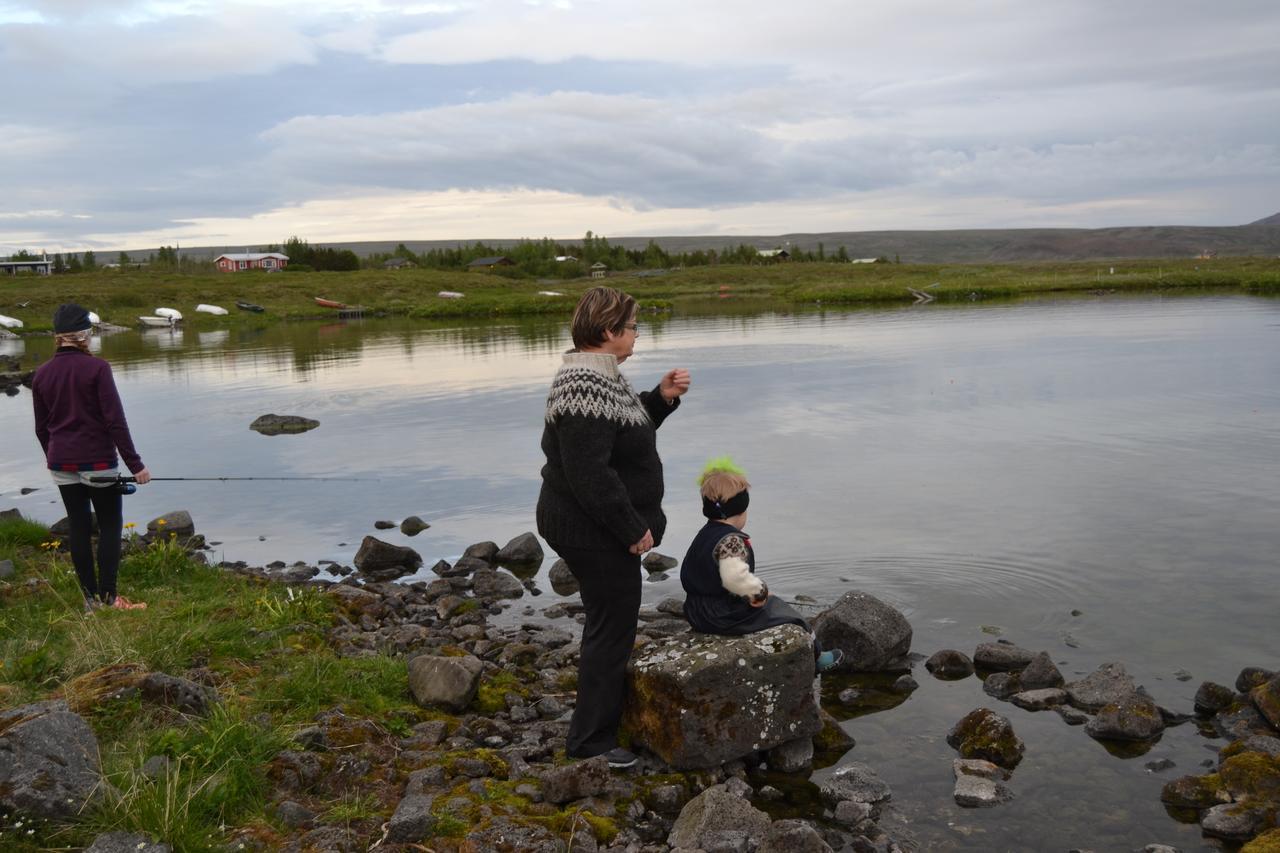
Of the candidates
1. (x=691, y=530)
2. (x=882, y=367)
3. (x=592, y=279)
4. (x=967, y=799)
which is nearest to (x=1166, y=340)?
(x=882, y=367)

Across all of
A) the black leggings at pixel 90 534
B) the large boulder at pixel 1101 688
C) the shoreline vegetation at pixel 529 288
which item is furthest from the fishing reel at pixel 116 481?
the shoreline vegetation at pixel 529 288

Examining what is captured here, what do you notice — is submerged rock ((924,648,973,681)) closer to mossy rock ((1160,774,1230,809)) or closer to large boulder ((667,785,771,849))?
mossy rock ((1160,774,1230,809))

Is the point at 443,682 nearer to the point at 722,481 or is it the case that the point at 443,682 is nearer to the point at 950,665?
the point at 722,481

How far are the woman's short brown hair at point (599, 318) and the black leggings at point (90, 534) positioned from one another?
5.00 meters

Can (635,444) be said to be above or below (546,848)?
above

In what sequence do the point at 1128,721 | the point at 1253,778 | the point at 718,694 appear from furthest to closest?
the point at 1128,721, the point at 718,694, the point at 1253,778

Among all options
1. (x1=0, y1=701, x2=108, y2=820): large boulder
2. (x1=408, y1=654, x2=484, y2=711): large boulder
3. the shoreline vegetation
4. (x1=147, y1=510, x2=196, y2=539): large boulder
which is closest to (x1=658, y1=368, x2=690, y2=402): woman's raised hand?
(x1=408, y1=654, x2=484, y2=711): large boulder

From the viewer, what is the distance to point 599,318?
5.75 m

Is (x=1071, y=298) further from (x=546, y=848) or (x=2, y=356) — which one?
(x=546, y=848)

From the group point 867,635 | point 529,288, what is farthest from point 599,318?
point 529,288

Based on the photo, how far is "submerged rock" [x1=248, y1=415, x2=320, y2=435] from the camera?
23.7m

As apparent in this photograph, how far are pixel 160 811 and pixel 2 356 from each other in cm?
5053

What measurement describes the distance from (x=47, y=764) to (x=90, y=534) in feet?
14.0

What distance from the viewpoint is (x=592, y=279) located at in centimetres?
12888
